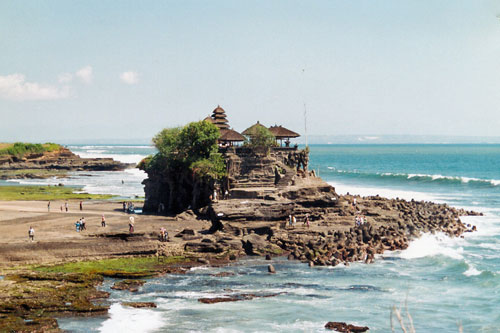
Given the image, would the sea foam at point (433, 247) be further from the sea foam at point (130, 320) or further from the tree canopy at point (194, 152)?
the sea foam at point (130, 320)

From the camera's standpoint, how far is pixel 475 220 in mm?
54281

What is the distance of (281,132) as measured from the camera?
5875 centimetres

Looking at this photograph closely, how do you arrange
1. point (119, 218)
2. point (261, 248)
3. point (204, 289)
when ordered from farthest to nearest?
1. point (119, 218)
2. point (261, 248)
3. point (204, 289)

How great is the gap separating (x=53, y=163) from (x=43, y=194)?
67905 mm

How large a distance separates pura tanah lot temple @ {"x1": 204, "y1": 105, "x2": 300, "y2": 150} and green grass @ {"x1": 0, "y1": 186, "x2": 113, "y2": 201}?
20.1 m

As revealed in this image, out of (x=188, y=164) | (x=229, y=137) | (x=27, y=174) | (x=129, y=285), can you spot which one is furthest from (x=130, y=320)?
(x=27, y=174)

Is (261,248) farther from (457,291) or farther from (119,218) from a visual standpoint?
(119,218)

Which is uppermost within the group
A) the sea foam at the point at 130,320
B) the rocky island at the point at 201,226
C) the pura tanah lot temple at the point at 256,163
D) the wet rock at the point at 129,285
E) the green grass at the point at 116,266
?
the pura tanah lot temple at the point at 256,163

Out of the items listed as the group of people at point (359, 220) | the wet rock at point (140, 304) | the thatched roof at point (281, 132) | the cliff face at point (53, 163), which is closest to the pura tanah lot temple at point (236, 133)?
the thatched roof at point (281, 132)

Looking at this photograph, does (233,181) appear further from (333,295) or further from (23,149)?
(23,149)

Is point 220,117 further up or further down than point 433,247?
further up

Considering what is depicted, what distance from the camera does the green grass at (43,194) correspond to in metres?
70.1

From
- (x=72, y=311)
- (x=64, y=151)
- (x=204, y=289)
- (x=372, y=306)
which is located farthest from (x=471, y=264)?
(x=64, y=151)

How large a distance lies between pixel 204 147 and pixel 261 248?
18246 mm
